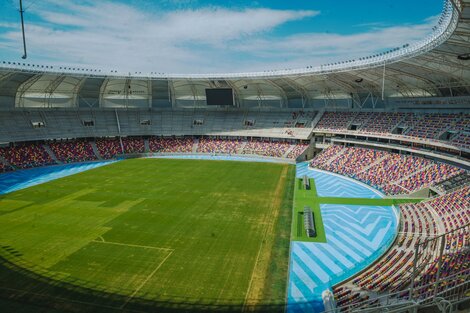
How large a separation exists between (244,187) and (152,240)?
50.2ft

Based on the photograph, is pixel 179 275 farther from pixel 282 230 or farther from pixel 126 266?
pixel 282 230

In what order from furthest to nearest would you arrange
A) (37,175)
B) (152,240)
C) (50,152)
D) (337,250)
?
(50,152) → (37,175) → (152,240) → (337,250)

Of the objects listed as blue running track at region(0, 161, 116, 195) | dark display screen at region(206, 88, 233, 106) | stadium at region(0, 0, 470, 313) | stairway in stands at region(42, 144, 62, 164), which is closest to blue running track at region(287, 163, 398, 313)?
stadium at region(0, 0, 470, 313)

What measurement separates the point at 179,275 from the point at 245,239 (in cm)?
598

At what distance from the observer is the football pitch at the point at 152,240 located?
16.4 metres

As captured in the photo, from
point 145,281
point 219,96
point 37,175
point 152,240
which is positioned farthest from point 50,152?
point 145,281

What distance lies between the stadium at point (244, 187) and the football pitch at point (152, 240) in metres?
0.13

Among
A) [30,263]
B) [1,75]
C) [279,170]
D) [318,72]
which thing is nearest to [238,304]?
[30,263]

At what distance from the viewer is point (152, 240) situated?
864 inches

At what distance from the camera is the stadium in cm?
1608

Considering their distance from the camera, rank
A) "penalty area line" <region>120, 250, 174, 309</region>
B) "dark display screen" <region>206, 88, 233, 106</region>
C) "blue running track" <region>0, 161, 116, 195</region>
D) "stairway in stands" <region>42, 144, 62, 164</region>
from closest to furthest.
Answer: "penalty area line" <region>120, 250, 174, 309</region> → "blue running track" <region>0, 161, 116, 195</region> → "stairway in stands" <region>42, 144, 62, 164</region> → "dark display screen" <region>206, 88, 233, 106</region>

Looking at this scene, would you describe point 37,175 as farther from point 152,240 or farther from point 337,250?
point 337,250

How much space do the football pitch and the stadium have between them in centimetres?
13

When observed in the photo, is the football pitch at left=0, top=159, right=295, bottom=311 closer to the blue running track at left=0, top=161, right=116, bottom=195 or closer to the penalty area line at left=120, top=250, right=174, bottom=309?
the penalty area line at left=120, top=250, right=174, bottom=309
